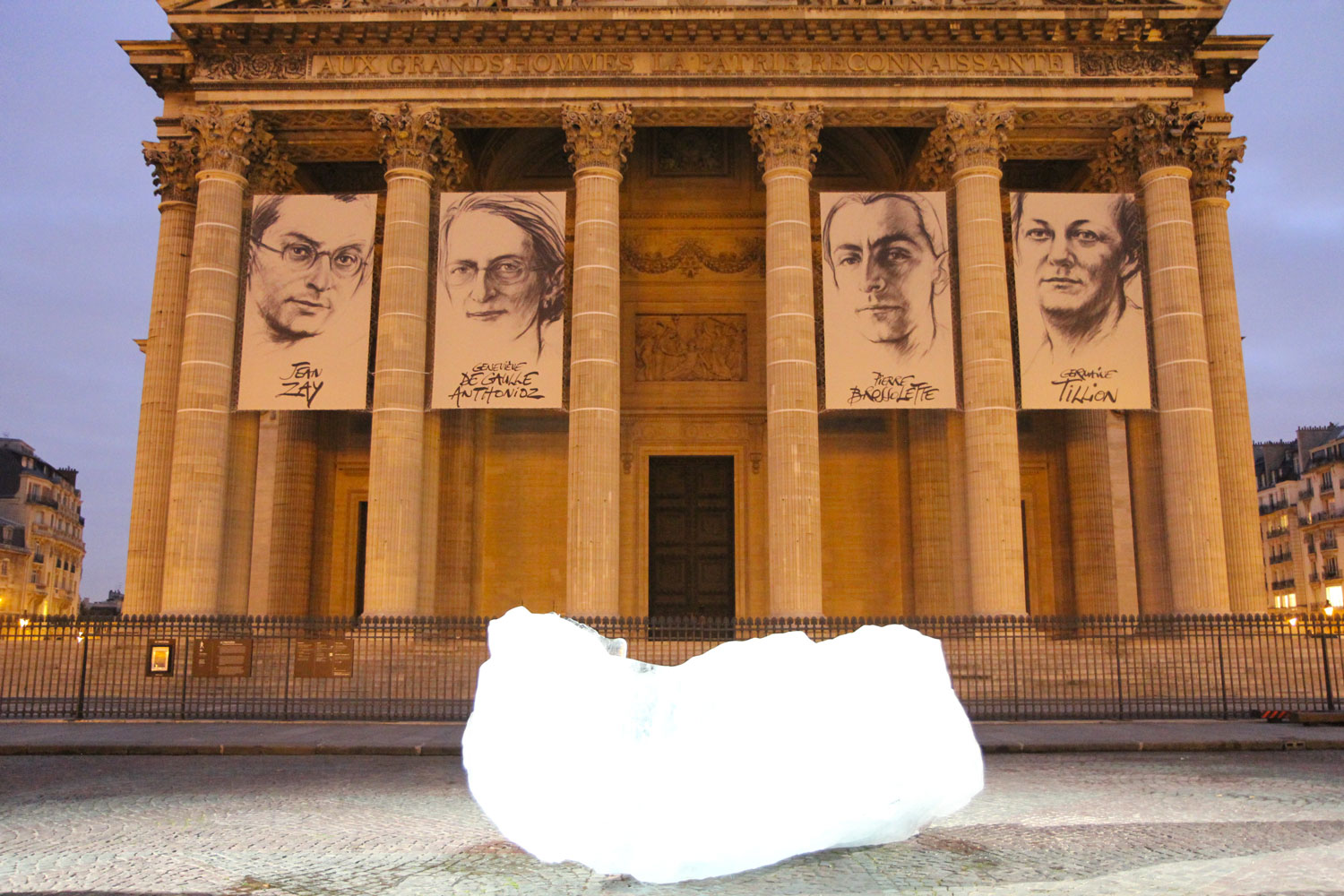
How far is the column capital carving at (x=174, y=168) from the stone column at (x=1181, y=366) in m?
19.1

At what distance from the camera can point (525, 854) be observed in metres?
6.00

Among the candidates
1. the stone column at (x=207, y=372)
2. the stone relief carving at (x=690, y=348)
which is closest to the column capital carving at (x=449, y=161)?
the stone column at (x=207, y=372)

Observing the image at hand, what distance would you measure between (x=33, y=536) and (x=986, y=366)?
211 ft

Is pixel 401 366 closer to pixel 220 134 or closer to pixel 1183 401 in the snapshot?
pixel 220 134

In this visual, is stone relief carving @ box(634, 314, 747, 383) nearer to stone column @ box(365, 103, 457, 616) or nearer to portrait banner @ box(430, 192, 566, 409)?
portrait banner @ box(430, 192, 566, 409)

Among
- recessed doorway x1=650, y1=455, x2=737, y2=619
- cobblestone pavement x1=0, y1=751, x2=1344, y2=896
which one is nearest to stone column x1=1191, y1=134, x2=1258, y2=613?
recessed doorway x1=650, y1=455, x2=737, y2=619

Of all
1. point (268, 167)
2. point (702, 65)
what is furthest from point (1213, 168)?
point (268, 167)

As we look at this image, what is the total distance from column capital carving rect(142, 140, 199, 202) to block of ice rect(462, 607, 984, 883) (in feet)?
67.4

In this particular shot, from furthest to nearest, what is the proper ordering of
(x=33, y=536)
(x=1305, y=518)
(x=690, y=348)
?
(x=33, y=536)
(x=1305, y=518)
(x=690, y=348)

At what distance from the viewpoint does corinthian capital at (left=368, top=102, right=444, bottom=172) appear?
69.5ft

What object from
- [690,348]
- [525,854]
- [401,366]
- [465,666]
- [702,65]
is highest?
[702,65]

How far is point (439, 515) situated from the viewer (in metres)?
23.6

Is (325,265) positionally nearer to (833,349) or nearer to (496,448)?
(496,448)

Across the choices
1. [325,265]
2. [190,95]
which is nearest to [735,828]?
[325,265]
